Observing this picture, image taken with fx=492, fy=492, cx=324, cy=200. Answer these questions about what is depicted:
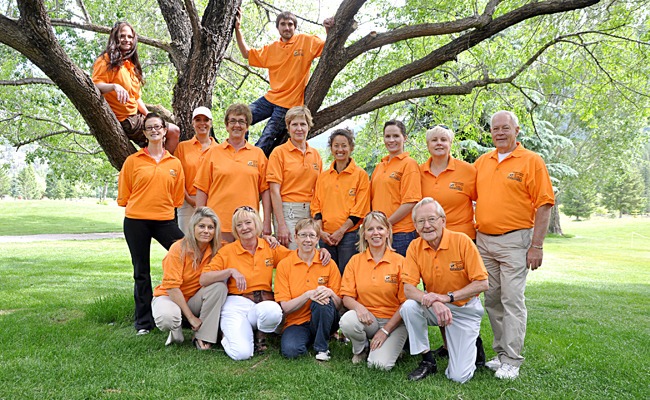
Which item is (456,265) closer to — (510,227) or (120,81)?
(510,227)

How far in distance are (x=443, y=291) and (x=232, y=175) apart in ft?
7.82

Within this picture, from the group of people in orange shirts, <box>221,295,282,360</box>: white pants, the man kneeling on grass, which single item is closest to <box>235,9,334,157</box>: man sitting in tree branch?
the group of people in orange shirts

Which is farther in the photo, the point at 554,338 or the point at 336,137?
the point at 554,338

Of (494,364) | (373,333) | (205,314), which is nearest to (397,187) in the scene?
(373,333)

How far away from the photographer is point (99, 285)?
9.89m

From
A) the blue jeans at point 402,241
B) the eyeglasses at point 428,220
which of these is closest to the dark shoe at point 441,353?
the blue jeans at point 402,241

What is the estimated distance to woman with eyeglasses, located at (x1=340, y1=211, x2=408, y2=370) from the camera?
441 cm

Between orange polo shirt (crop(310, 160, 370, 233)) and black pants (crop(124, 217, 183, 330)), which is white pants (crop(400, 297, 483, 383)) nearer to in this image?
orange polo shirt (crop(310, 160, 370, 233))

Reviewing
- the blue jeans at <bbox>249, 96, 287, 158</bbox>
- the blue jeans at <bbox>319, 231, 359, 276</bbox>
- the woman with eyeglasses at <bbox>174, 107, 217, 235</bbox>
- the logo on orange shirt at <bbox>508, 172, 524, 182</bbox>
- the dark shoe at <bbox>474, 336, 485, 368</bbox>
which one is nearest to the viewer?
the logo on orange shirt at <bbox>508, 172, 524, 182</bbox>

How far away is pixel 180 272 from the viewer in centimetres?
495

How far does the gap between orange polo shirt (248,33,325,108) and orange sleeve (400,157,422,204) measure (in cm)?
202

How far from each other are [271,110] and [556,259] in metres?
17.3

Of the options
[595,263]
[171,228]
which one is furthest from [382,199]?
[595,263]

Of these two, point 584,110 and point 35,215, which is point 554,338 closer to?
point 584,110
